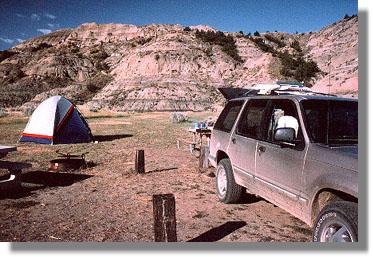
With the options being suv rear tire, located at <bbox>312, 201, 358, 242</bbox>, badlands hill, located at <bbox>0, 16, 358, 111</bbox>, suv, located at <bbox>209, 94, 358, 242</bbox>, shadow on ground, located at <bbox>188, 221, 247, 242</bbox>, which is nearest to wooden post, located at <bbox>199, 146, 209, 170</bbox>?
suv, located at <bbox>209, 94, 358, 242</bbox>

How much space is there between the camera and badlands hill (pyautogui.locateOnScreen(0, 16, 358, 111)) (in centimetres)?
5706

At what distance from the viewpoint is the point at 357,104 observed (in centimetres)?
486

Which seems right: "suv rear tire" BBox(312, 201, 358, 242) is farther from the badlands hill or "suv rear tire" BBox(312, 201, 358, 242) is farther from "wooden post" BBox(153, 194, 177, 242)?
the badlands hill

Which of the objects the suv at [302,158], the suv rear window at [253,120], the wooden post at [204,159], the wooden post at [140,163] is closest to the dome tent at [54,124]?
the wooden post at [140,163]

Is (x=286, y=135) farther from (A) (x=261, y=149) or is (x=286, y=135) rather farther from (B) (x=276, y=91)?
(B) (x=276, y=91)

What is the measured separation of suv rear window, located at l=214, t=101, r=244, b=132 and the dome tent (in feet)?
33.5

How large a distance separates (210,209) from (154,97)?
54.5m

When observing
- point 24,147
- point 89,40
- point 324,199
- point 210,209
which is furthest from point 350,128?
point 89,40

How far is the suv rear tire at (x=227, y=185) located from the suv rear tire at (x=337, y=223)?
259 cm

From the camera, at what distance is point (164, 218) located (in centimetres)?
431

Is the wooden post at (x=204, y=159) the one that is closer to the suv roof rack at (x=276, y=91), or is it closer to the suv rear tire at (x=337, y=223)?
the suv roof rack at (x=276, y=91)

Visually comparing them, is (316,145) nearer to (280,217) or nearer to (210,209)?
(280,217)

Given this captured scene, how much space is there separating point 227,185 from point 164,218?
7.90 feet

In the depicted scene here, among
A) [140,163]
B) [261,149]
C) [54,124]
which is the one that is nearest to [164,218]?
[261,149]
